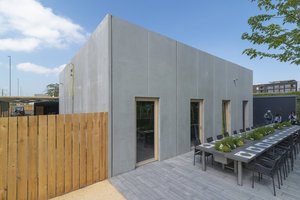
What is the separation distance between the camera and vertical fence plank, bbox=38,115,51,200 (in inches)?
126

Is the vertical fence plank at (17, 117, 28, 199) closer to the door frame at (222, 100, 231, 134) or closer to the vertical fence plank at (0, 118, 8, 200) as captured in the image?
the vertical fence plank at (0, 118, 8, 200)

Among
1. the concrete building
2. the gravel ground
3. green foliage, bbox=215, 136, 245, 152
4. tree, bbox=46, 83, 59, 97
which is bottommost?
the gravel ground

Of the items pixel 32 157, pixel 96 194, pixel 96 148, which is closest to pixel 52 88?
pixel 96 148

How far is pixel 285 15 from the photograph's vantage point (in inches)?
157

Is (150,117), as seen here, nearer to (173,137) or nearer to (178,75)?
(173,137)

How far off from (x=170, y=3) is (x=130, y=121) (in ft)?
20.1

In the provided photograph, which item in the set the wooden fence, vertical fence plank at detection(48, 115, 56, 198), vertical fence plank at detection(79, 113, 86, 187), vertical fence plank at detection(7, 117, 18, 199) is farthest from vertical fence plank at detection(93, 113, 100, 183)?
vertical fence plank at detection(7, 117, 18, 199)

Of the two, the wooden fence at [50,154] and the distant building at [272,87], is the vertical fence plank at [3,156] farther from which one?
the distant building at [272,87]

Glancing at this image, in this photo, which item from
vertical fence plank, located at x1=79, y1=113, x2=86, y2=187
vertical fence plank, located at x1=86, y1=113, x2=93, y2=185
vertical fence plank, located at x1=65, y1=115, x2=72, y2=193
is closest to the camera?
vertical fence plank, located at x1=65, y1=115, x2=72, y2=193

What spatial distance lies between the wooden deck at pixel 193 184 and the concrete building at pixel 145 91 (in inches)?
23.7

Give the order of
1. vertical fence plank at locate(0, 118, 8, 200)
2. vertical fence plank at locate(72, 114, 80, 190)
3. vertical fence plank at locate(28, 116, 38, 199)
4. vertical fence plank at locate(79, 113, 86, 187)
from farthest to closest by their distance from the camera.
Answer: vertical fence plank at locate(79, 113, 86, 187) < vertical fence plank at locate(72, 114, 80, 190) < vertical fence plank at locate(28, 116, 38, 199) < vertical fence plank at locate(0, 118, 8, 200)

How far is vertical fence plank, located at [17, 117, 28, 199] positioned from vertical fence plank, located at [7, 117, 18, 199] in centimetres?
6

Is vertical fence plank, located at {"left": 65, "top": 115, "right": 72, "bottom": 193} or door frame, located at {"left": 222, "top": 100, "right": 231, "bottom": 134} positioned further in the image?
door frame, located at {"left": 222, "top": 100, "right": 231, "bottom": 134}

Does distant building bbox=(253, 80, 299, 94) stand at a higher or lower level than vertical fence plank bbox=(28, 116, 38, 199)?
higher
